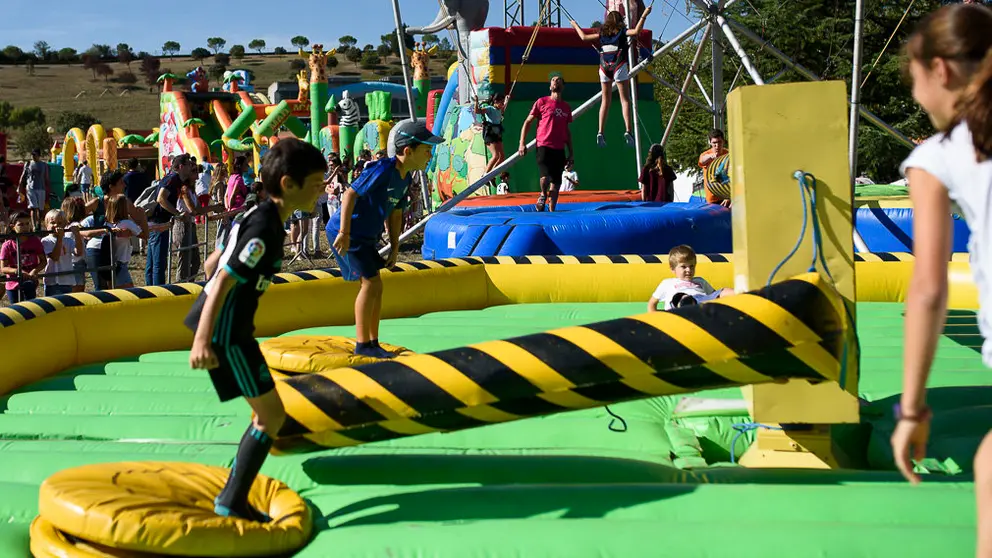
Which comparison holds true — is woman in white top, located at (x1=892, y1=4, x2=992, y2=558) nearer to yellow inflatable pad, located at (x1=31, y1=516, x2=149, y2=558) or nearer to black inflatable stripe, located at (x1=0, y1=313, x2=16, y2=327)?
yellow inflatable pad, located at (x1=31, y1=516, x2=149, y2=558)

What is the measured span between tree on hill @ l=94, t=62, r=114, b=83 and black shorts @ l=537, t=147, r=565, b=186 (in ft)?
262

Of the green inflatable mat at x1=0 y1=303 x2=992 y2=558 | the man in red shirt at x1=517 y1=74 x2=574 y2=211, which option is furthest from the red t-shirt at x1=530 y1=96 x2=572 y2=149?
the green inflatable mat at x1=0 y1=303 x2=992 y2=558

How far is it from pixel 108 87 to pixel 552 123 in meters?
76.2

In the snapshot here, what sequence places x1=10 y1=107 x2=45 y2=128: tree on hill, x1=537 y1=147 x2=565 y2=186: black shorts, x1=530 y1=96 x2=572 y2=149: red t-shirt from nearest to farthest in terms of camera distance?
x1=530 y1=96 x2=572 y2=149: red t-shirt, x1=537 y1=147 x2=565 y2=186: black shorts, x1=10 y1=107 x2=45 y2=128: tree on hill

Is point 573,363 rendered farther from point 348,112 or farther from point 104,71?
point 104,71

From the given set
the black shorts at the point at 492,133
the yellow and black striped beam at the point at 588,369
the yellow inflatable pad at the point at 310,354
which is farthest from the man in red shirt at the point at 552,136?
the yellow and black striped beam at the point at 588,369

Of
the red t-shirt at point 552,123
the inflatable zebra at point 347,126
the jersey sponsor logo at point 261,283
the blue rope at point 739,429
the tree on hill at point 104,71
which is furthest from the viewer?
the tree on hill at point 104,71

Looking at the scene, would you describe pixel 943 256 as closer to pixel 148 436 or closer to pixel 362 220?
pixel 148 436

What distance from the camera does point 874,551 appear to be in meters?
2.24

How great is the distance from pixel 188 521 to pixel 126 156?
95.3 feet

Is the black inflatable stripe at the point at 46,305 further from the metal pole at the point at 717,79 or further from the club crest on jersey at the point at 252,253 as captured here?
the metal pole at the point at 717,79

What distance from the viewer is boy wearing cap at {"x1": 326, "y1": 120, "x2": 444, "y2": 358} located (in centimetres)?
449

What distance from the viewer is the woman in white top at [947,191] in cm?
166

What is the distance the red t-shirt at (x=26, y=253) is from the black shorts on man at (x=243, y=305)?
5.34 metres
